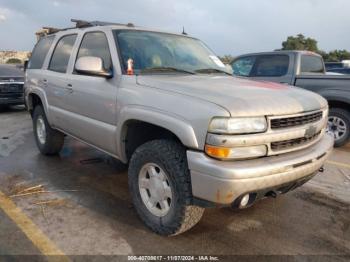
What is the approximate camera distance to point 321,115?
338cm

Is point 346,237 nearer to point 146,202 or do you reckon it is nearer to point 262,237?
point 262,237

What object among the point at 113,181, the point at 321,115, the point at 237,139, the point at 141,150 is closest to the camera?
the point at 237,139

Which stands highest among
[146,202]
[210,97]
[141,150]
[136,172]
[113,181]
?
[210,97]

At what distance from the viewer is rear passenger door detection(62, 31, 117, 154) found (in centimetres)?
359

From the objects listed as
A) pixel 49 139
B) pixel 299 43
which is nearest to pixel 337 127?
pixel 49 139

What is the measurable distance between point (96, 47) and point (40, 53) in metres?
1.99

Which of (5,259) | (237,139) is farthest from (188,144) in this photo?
(5,259)

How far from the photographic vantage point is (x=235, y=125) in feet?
8.42

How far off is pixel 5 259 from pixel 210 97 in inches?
81.6

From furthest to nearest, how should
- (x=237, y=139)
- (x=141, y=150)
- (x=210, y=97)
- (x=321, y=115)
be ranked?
(x=321, y=115) < (x=141, y=150) < (x=210, y=97) < (x=237, y=139)

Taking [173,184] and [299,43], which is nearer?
[173,184]

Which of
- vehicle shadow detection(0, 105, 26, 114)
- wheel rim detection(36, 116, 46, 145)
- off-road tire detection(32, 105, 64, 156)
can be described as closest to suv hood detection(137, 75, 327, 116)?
off-road tire detection(32, 105, 64, 156)

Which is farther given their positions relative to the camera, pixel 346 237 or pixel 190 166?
pixel 346 237

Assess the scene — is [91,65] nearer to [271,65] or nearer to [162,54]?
[162,54]
